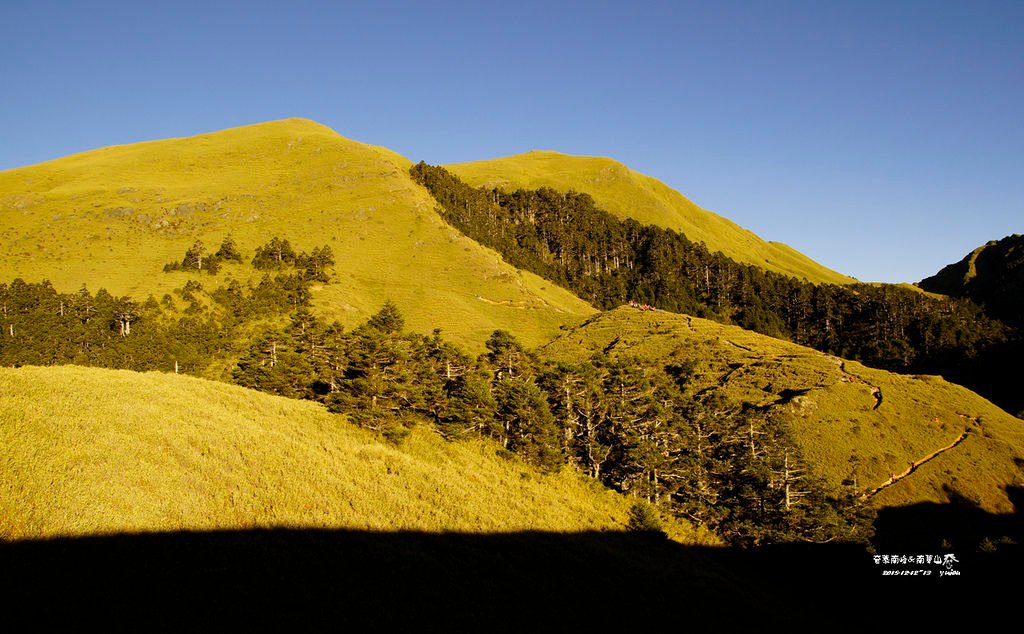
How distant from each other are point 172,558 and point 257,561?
1.94 metres

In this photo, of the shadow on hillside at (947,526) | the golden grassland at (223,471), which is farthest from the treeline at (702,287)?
the golden grassland at (223,471)

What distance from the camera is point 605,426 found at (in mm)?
42031

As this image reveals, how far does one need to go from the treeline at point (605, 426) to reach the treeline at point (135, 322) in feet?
121

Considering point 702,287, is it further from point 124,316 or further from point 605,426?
point 124,316

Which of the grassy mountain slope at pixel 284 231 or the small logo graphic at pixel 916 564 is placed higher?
the grassy mountain slope at pixel 284 231

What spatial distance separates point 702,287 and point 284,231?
378 ft

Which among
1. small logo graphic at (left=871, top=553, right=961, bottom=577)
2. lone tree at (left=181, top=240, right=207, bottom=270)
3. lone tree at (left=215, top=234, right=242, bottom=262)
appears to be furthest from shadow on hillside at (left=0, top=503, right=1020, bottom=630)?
lone tree at (left=215, top=234, right=242, bottom=262)

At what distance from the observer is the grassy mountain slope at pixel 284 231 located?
303 ft

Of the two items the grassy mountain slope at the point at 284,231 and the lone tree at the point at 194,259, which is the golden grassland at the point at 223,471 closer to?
the grassy mountain slope at the point at 284,231

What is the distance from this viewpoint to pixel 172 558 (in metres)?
12.7

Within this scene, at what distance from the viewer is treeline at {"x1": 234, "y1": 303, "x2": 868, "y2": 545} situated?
110 feet

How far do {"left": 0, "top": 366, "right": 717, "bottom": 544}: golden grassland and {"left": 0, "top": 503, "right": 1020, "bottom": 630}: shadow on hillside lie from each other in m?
1.09

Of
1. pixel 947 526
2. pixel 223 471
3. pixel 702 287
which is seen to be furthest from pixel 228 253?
pixel 702 287

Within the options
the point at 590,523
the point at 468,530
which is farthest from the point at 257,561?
the point at 590,523
